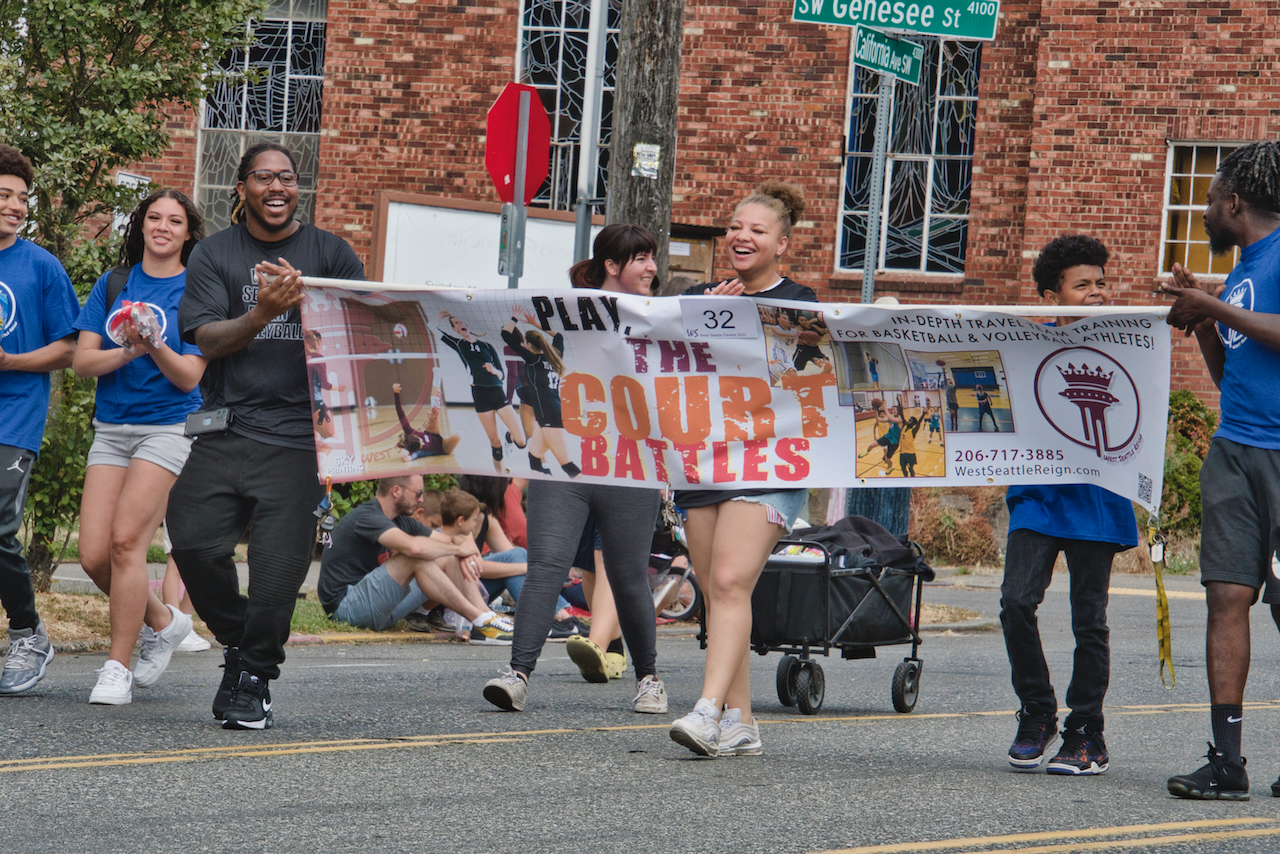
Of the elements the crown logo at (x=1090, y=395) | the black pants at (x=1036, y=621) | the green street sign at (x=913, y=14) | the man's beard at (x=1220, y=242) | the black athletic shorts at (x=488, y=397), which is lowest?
the black pants at (x=1036, y=621)

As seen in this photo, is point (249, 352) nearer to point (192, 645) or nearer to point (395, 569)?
point (192, 645)

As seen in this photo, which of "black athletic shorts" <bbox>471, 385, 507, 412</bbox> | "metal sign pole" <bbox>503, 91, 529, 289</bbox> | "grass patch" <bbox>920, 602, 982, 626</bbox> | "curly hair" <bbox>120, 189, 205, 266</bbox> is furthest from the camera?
"grass patch" <bbox>920, 602, 982, 626</bbox>

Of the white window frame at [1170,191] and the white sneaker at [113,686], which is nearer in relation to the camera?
the white sneaker at [113,686]

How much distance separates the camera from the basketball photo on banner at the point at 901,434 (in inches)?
247

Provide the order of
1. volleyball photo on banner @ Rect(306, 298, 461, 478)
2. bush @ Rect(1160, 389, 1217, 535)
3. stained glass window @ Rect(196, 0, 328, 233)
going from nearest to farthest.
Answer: volleyball photo on banner @ Rect(306, 298, 461, 478)
bush @ Rect(1160, 389, 1217, 535)
stained glass window @ Rect(196, 0, 328, 233)

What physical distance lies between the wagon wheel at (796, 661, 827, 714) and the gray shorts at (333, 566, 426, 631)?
3841 mm

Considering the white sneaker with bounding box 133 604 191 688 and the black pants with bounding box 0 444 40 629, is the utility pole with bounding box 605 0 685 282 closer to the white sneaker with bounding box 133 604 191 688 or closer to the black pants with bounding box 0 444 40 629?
the white sneaker with bounding box 133 604 191 688

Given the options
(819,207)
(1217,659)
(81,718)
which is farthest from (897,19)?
(819,207)

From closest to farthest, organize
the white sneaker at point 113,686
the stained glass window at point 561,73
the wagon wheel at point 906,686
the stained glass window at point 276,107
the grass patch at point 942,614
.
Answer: the white sneaker at point 113,686 → the wagon wheel at point 906,686 → the grass patch at point 942,614 → the stained glass window at point 561,73 → the stained glass window at point 276,107

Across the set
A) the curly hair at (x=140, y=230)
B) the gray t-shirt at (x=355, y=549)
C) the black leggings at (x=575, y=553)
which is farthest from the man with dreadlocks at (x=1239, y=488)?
the gray t-shirt at (x=355, y=549)

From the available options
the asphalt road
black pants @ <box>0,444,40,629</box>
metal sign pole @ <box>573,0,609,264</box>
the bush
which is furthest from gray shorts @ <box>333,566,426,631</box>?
the bush

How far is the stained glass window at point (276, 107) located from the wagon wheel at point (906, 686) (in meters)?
15.4

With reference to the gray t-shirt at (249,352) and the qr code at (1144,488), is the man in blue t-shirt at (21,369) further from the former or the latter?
the qr code at (1144,488)

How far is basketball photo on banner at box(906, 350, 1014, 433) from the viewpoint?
248 inches
